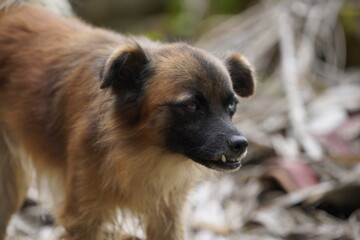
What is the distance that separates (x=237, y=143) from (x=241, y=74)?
1190mm

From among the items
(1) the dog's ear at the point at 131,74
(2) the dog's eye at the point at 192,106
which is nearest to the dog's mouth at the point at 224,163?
(2) the dog's eye at the point at 192,106

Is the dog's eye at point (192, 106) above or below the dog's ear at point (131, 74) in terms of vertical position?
below

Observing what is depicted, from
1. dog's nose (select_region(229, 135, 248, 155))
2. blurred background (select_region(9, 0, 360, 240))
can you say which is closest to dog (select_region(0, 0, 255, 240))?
dog's nose (select_region(229, 135, 248, 155))

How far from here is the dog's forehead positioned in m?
5.65

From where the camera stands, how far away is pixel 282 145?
31.3 ft

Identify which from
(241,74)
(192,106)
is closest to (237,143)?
(192,106)

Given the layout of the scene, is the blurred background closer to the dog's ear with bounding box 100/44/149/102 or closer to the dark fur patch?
the dark fur patch

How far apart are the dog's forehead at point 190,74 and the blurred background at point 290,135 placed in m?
0.82

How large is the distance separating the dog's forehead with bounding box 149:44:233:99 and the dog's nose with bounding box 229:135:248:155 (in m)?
0.41

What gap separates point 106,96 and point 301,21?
7.24 meters

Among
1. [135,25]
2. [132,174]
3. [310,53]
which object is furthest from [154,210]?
[135,25]

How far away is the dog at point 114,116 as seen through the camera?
5641mm

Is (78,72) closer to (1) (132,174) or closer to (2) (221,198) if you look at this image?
(1) (132,174)

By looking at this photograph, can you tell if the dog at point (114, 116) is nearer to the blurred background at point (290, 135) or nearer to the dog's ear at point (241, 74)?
the dog's ear at point (241, 74)
